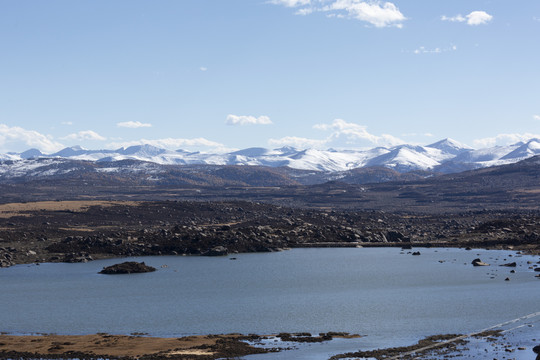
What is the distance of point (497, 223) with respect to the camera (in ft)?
463

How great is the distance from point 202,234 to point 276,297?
2221 inches

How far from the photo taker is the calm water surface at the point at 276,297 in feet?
193

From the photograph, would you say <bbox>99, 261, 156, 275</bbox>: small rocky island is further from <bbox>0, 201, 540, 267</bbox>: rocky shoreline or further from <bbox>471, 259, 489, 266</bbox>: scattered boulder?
<bbox>471, 259, 489, 266</bbox>: scattered boulder

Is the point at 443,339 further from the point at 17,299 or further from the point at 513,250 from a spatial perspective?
the point at 513,250

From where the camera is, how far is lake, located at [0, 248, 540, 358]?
5856 cm

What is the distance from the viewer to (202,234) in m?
128

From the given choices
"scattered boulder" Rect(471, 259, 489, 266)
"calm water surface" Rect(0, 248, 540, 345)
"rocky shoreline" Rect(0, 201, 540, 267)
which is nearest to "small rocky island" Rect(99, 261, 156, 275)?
"calm water surface" Rect(0, 248, 540, 345)

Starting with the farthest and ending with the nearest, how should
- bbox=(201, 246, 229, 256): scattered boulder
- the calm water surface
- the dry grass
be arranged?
the dry grass, bbox=(201, 246, 229, 256): scattered boulder, the calm water surface

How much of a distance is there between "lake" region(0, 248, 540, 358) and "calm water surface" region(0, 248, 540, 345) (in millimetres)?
119

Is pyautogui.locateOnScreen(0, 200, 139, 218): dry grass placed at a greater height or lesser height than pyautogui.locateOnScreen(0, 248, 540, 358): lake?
greater

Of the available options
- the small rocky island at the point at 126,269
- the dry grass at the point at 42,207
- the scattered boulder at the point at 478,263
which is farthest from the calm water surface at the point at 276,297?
the dry grass at the point at 42,207

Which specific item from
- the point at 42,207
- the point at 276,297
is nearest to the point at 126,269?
the point at 276,297

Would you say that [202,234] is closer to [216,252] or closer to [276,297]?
[216,252]

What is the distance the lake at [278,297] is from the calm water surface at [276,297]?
119 mm
